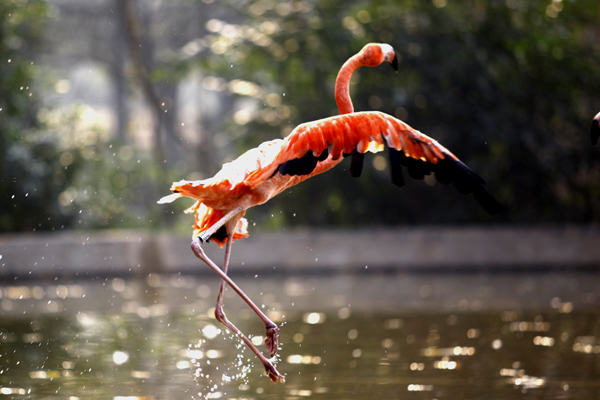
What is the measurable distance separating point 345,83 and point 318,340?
2593 millimetres

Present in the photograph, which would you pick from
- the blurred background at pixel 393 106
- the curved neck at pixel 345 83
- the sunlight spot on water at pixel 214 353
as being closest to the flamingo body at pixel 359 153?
the curved neck at pixel 345 83

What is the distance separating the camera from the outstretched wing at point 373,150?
144 inches

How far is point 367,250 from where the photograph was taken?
11477mm

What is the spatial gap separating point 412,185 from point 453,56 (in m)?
2.18

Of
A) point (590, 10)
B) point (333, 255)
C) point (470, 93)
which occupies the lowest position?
point (333, 255)

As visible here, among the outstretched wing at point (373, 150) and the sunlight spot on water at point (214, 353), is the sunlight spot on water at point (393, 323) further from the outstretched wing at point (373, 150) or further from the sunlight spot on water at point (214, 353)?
the outstretched wing at point (373, 150)

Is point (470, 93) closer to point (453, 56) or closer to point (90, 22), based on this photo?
point (453, 56)

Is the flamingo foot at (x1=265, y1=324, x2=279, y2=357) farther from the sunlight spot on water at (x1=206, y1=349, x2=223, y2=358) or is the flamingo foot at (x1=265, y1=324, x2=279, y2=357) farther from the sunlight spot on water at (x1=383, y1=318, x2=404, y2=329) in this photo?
the sunlight spot on water at (x1=383, y1=318, x2=404, y2=329)

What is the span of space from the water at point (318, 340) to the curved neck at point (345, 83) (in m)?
1.62

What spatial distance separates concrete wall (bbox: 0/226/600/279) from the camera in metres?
11.2

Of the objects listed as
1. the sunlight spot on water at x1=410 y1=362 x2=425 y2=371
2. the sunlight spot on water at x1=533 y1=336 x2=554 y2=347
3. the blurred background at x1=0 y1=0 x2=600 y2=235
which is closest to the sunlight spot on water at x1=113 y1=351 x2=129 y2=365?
the sunlight spot on water at x1=410 y1=362 x2=425 y2=371

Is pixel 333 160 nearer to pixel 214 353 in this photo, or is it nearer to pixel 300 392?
pixel 300 392

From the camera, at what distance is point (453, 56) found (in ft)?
40.9

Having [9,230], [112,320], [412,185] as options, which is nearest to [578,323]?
[112,320]
